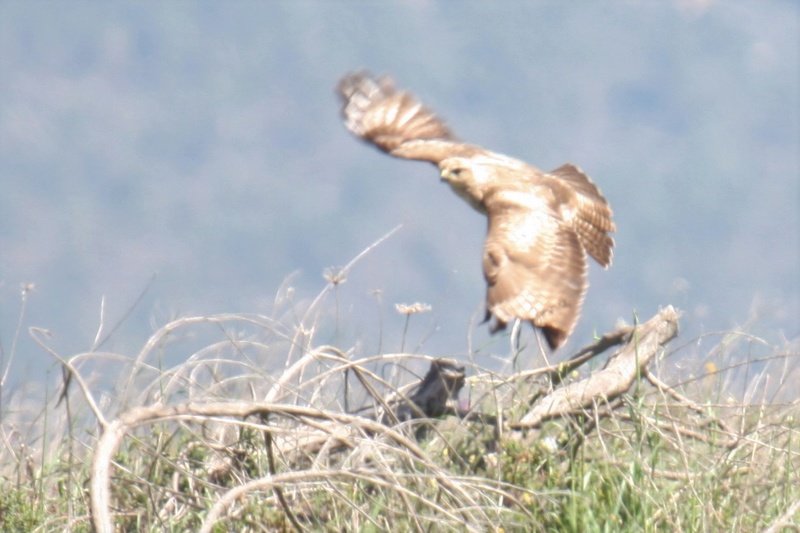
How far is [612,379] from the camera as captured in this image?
4.27m

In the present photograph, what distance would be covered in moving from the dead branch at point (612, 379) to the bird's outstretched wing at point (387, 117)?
424cm

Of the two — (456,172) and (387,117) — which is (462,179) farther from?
(387,117)

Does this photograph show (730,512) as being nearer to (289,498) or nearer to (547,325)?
(289,498)

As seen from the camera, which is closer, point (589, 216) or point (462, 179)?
point (589, 216)

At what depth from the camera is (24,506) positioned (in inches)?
157

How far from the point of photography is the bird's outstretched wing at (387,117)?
28.7 ft

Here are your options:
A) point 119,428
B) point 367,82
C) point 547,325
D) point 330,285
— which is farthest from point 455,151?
point 119,428

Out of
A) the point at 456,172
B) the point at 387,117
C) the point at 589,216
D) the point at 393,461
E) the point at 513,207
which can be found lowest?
the point at 393,461

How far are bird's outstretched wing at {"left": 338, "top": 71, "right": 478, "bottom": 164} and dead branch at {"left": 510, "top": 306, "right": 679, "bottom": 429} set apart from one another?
4.24m

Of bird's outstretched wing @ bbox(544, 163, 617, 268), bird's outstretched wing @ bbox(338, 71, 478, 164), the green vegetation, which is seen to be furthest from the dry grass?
bird's outstretched wing @ bbox(338, 71, 478, 164)

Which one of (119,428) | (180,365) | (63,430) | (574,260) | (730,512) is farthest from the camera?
(574,260)

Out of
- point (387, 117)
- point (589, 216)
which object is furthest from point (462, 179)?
point (387, 117)

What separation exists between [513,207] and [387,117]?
7.77 feet

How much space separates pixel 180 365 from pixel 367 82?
18.1ft
